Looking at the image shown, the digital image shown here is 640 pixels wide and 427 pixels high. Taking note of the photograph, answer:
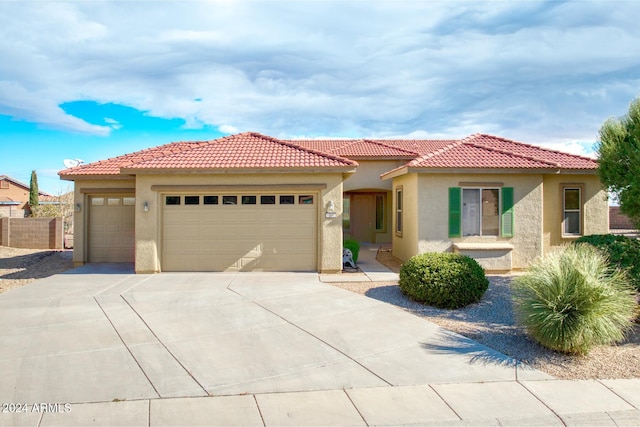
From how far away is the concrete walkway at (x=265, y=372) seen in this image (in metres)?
4.74

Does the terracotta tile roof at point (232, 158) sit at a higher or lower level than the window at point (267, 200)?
higher

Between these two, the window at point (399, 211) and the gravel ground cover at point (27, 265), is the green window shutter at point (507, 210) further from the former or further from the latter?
the gravel ground cover at point (27, 265)

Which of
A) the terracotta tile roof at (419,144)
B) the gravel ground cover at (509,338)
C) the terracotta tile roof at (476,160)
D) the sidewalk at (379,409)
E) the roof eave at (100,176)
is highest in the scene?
the terracotta tile roof at (419,144)

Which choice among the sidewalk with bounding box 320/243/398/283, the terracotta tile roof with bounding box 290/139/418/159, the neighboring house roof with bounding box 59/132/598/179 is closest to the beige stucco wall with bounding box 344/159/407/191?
the terracotta tile roof with bounding box 290/139/418/159

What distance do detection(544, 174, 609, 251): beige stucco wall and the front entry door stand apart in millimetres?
9094

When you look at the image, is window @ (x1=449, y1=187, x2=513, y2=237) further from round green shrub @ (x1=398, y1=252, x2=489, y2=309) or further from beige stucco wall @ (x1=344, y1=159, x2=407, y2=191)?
beige stucco wall @ (x1=344, y1=159, x2=407, y2=191)

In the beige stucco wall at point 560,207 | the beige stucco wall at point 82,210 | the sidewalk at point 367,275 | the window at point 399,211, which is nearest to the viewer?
the sidewalk at point 367,275

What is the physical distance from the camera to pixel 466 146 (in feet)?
48.4

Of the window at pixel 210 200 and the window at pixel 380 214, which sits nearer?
the window at pixel 210 200

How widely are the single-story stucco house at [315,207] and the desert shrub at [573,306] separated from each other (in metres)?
6.16

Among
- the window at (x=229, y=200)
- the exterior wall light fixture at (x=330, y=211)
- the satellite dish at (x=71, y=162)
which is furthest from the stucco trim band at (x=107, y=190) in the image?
the exterior wall light fixture at (x=330, y=211)

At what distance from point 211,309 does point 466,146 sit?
993cm

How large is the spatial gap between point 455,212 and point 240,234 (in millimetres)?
6273

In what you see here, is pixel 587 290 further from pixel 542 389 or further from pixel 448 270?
pixel 448 270
